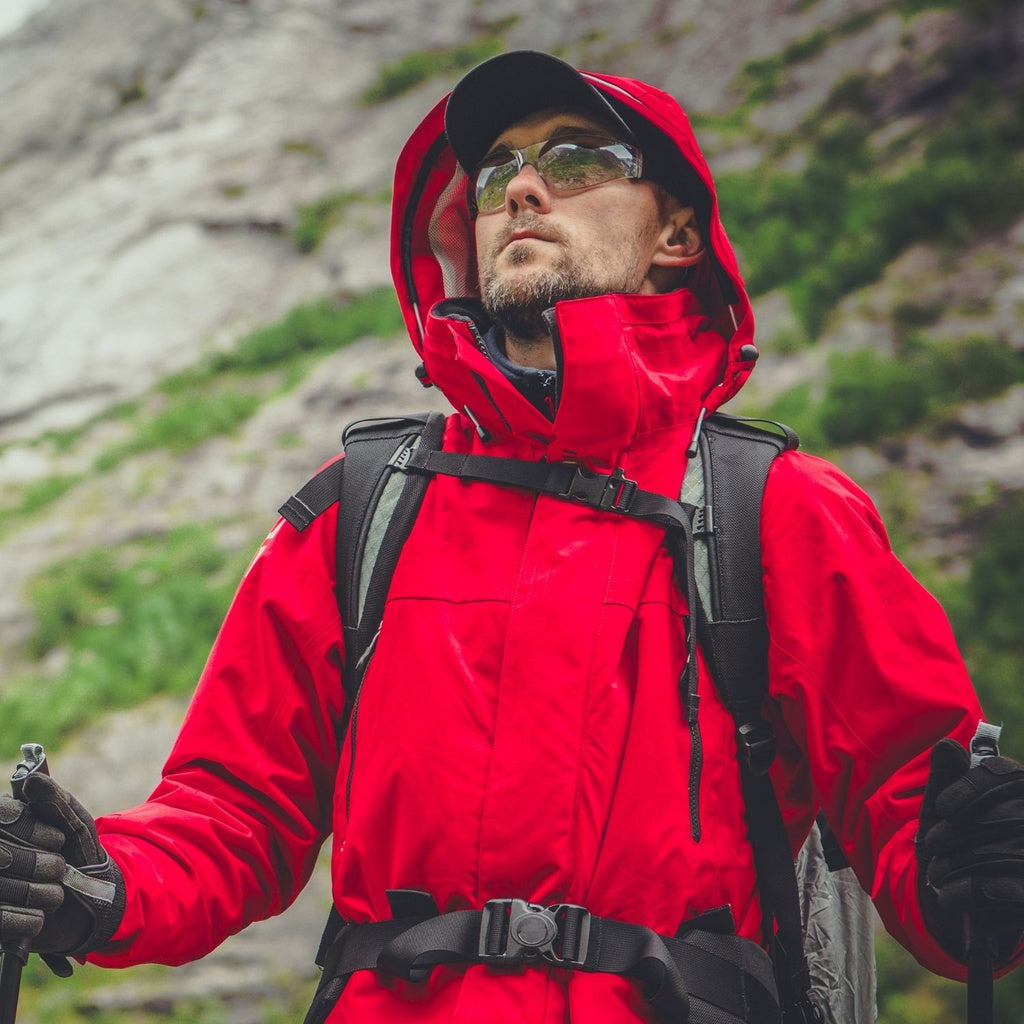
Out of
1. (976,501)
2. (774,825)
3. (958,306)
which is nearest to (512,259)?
(774,825)

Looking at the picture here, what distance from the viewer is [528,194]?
9.80 feet

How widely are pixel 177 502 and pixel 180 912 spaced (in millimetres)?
8091

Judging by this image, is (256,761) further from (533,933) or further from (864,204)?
(864,204)

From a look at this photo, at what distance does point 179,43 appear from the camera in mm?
17469

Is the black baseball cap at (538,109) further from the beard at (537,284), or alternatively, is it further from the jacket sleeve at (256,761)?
the jacket sleeve at (256,761)

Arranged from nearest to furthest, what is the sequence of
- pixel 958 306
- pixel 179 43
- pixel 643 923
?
pixel 643 923 < pixel 958 306 < pixel 179 43

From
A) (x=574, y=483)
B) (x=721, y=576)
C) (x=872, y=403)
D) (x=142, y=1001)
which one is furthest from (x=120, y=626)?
(x=721, y=576)

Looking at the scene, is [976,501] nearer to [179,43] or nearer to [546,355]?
[546,355]

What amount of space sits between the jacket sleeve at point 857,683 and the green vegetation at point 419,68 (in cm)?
1414

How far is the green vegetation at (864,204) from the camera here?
29.9 feet

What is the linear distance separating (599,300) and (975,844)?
1396 mm

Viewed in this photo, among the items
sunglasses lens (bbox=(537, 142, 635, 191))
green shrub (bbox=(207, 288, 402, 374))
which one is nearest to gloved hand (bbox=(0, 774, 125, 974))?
sunglasses lens (bbox=(537, 142, 635, 191))

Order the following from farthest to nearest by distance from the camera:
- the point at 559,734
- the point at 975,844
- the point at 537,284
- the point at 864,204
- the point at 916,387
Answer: the point at 864,204 < the point at 916,387 < the point at 537,284 < the point at 559,734 < the point at 975,844

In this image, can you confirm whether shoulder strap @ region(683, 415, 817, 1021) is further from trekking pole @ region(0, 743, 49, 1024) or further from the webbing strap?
trekking pole @ region(0, 743, 49, 1024)
